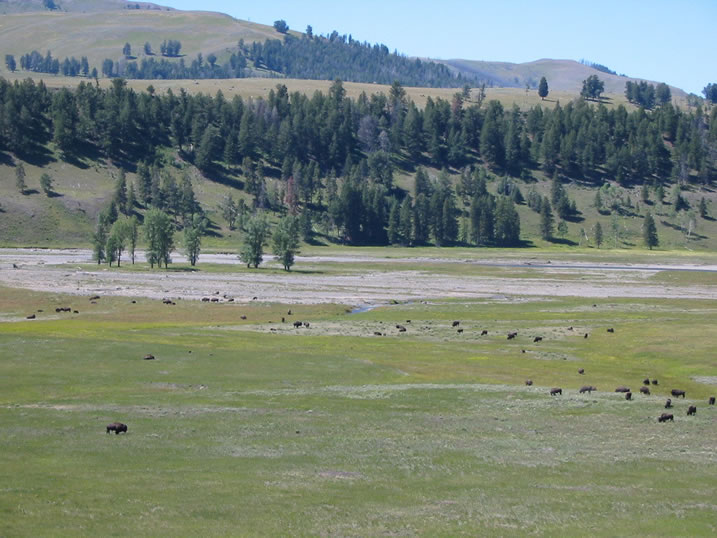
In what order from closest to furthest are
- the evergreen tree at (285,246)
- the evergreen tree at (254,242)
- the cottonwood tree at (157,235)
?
the cottonwood tree at (157,235) < the evergreen tree at (285,246) < the evergreen tree at (254,242)

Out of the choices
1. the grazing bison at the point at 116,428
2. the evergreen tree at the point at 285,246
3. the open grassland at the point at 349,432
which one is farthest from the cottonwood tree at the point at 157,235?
the grazing bison at the point at 116,428

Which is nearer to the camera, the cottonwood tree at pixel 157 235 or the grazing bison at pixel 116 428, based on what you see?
the grazing bison at pixel 116 428

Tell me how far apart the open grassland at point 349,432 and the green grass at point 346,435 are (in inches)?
5.0

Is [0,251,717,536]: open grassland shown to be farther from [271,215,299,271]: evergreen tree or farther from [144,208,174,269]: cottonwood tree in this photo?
[271,215,299,271]: evergreen tree

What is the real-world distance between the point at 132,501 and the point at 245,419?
555 inches

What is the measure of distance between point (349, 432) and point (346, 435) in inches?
27.5

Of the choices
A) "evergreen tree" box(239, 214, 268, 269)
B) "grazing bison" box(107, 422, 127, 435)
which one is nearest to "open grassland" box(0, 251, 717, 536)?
"grazing bison" box(107, 422, 127, 435)

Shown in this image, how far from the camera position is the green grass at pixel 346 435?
2359cm

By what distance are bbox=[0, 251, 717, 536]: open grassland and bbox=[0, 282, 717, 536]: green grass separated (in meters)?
0.13

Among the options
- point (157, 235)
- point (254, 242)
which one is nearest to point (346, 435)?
point (157, 235)

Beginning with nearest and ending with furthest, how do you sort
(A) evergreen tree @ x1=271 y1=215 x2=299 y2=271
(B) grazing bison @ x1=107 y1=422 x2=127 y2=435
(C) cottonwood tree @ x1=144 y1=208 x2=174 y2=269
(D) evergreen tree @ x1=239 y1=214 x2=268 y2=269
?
1. (B) grazing bison @ x1=107 y1=422 x2=127 y2=435
2. (C) cottonwood tree @ x1=144 y1=208 x2=174 y2=269
3. (A) evergreen tree @ x1=271 y1=215 x2=299 y2=271
4. (D) evergreen tree @ x1=239 y1=214 x2=268 y2=269

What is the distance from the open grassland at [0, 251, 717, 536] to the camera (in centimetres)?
2364

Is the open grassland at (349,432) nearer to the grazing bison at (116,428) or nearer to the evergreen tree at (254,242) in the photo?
the grazing bison at (116,428)

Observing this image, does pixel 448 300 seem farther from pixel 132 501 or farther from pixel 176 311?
pixel 132 501
